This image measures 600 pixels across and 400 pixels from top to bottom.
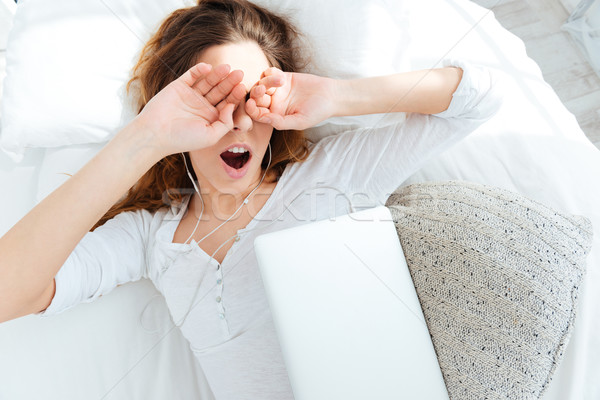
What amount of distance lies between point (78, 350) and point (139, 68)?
0.67m

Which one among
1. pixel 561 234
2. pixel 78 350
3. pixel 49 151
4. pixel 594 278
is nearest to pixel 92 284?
pixel 78 350

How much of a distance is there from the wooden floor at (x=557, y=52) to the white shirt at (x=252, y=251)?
1.88 feet

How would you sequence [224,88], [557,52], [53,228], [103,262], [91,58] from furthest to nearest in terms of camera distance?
1. [557,52]
2. [91,58]
3. [103,262]
4. [224,88]
5. [53,228]

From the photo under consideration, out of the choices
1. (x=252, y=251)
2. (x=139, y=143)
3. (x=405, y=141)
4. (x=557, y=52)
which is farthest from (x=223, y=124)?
(x=557, y=52)

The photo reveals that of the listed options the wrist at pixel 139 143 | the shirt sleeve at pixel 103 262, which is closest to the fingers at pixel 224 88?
the wrist at pixel 139 143

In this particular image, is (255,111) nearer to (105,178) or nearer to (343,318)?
(105,178)

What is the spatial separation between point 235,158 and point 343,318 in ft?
1.36

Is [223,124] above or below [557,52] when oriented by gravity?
above

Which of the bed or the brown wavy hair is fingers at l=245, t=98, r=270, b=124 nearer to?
the brown wavy hair

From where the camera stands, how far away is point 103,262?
0.80 metres

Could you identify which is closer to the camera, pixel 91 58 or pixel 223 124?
pixel 223 124

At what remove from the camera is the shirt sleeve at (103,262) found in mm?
722

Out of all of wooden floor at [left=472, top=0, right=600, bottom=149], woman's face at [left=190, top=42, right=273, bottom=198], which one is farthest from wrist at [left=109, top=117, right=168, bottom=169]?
wooden floor at [left=472, top=0, right=600, bottom=149]

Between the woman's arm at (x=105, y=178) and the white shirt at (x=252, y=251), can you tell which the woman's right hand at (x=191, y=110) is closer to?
the woman's arm at (x=105, y=178)
